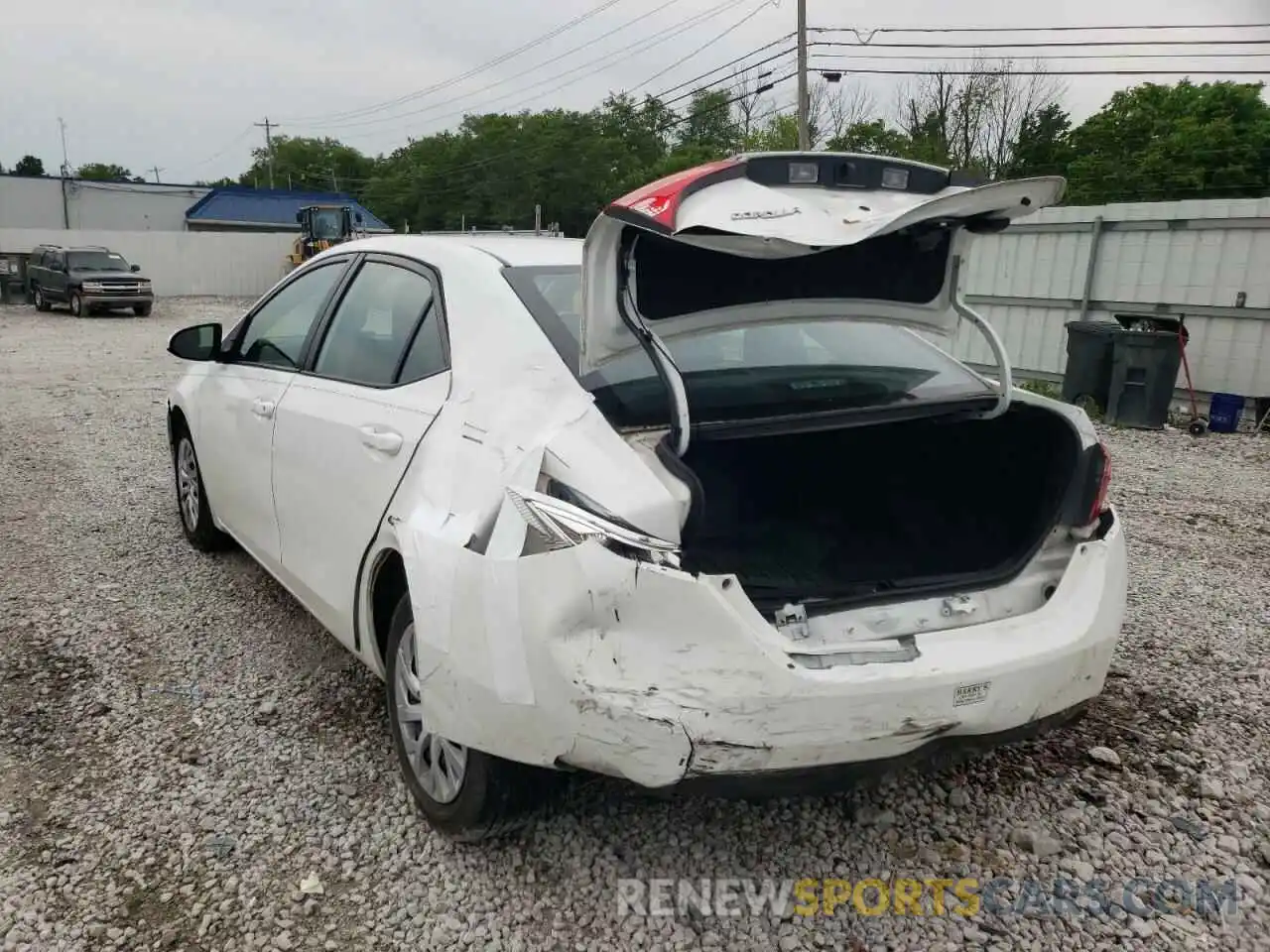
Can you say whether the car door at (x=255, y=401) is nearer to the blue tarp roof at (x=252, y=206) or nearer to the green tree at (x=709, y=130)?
the blue tarp roof at (x=252, y=206)

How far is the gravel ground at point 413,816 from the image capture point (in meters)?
2.31

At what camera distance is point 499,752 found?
220 centimetres

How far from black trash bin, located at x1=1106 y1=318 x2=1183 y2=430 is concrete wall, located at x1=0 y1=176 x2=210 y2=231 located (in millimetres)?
49069

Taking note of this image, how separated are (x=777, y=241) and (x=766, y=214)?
3.9 inches

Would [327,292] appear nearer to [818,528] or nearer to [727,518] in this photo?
[727,518]

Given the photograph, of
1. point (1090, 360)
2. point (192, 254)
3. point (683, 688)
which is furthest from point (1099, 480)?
point (192, 254)

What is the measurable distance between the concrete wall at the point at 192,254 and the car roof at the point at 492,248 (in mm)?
32039

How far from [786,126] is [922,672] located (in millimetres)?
53543

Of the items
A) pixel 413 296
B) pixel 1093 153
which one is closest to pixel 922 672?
pixel 413 296

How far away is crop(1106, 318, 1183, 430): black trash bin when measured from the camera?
8.93 m

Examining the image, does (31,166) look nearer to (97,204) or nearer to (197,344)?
(97,204)

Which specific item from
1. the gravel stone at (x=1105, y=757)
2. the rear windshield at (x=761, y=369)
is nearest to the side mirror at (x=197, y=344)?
the rear windshield at (x=761, y=369)

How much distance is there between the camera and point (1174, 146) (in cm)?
3816

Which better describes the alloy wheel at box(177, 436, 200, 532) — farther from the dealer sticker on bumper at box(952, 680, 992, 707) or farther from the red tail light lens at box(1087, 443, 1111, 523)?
the red tail light lens at box(1087, 443, 1111, 523)
